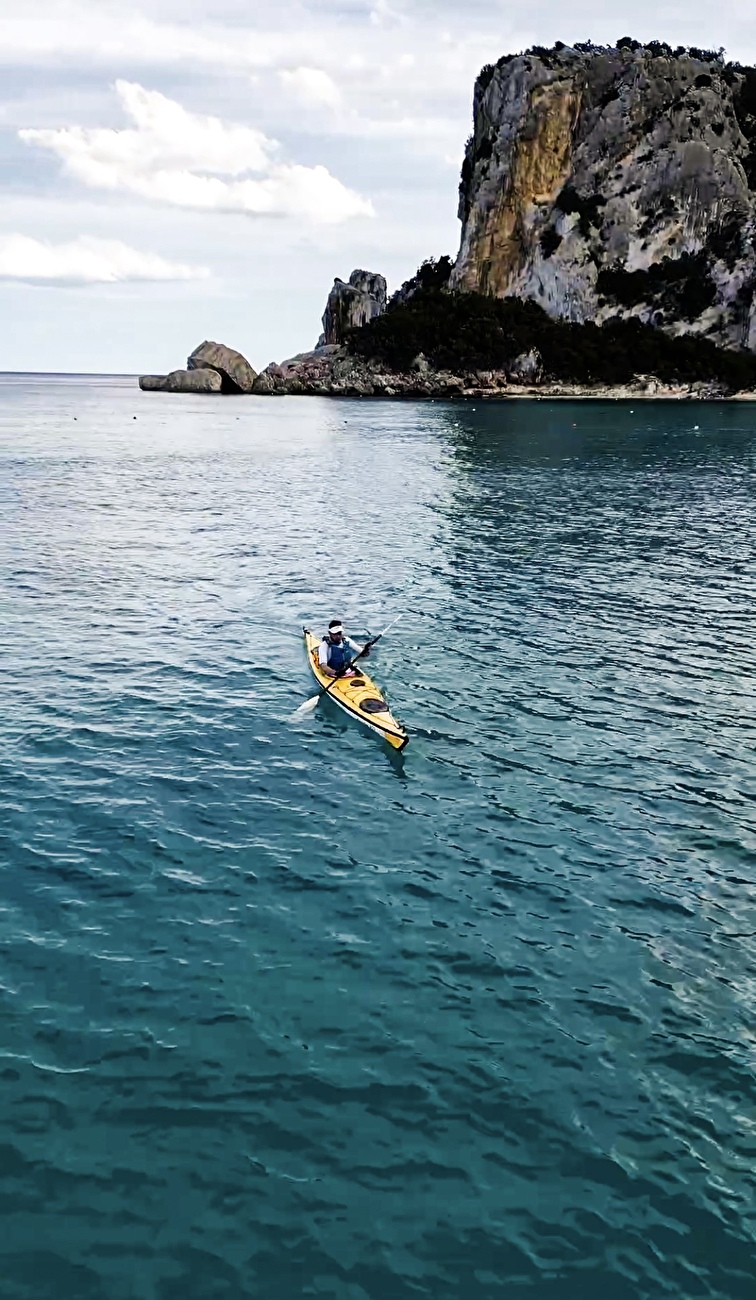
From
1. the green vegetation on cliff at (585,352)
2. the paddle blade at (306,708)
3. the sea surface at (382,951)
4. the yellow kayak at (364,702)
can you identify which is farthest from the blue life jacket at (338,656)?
the green vegetation on cliff at (585,352)

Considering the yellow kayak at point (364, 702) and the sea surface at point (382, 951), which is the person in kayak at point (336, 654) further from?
the sea surface at point (382, 951)

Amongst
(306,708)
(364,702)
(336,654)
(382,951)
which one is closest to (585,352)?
(336,654)

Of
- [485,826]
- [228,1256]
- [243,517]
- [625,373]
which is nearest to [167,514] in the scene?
[243,517]

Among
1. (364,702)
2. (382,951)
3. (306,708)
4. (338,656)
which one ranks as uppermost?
(338,656)

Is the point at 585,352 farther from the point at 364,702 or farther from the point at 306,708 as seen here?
the point at 364,702

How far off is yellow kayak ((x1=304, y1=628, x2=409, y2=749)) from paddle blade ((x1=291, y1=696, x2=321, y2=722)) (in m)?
0.59

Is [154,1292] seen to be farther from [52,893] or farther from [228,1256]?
[52,893]

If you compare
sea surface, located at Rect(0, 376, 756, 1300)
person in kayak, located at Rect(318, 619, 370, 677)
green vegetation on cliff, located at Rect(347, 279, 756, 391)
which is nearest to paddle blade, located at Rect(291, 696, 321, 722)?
sea surface, located at Rect(0, 376, 756, 1300)

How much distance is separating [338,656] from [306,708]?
2.24 meters

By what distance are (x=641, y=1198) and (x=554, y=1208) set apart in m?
1.22

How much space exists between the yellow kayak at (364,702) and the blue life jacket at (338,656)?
0.45 metres

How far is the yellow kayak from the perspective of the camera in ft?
88.6

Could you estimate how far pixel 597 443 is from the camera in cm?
10869

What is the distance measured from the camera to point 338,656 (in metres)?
31.0
